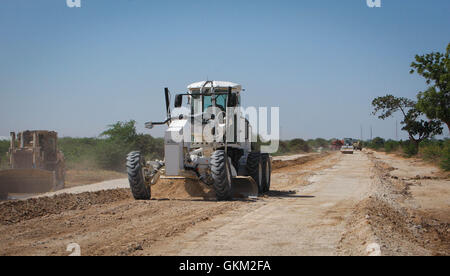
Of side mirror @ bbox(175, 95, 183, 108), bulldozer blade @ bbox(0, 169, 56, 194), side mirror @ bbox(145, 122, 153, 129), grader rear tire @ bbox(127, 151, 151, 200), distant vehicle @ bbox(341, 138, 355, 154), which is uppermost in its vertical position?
side mirror @ bbox(175, 95, 183, 108)

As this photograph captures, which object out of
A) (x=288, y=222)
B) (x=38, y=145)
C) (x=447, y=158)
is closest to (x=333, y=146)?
(x=447, y=158)

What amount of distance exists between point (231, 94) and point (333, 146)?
91694 mm

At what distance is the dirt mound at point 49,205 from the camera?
9711 mm

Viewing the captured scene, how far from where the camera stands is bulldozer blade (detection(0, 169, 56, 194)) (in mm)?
17375

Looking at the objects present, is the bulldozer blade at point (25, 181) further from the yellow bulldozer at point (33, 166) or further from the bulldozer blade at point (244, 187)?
the bulldozer blade at point (244, 187)

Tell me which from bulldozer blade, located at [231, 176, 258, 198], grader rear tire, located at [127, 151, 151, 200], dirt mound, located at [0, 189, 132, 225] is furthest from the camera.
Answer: bulldozer blade, located at [231, 176, 258, 198]

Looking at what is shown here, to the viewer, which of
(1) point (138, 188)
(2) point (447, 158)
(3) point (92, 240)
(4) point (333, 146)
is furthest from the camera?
(4) point (333, 146)

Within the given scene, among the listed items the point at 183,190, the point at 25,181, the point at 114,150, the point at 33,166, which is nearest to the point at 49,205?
the point at 183,190

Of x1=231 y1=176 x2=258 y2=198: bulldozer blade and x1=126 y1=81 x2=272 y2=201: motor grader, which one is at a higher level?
x1=126 y1=81 x2=272 y2=201: motor grader

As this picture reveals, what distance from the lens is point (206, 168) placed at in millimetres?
12328

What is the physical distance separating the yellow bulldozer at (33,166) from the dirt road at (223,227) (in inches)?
231

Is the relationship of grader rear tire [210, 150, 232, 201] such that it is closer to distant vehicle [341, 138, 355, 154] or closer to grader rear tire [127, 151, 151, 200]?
grader rear tire [127, 151, 151, 200]

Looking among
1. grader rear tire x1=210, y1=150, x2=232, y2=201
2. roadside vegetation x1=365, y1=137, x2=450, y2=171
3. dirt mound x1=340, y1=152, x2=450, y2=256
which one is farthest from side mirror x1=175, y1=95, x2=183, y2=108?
roadside vegetation x1=365, y1=137, x2=450, y2=171
